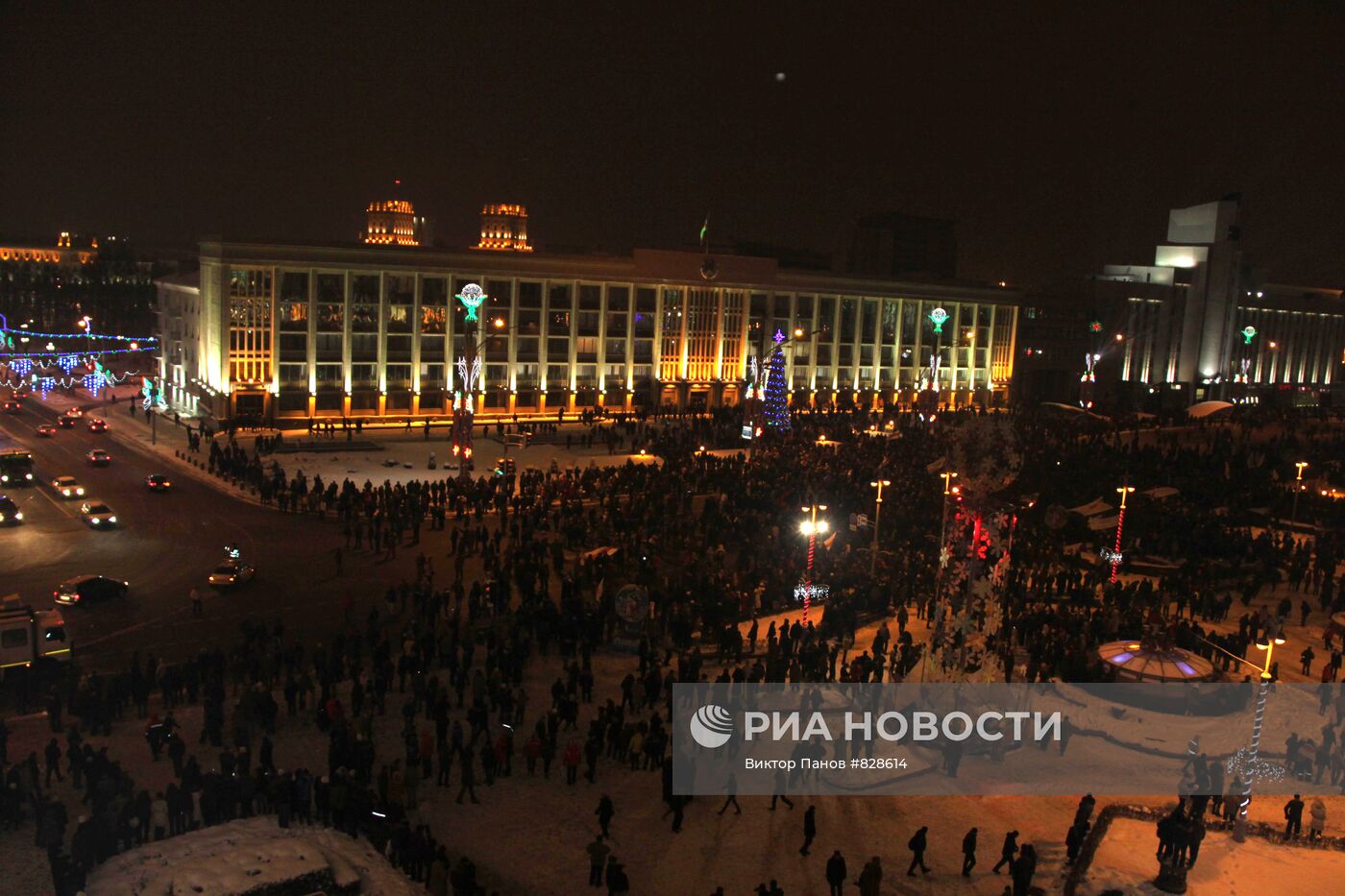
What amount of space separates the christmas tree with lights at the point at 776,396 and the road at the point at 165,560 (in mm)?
22926

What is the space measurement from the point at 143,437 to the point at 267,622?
28268 millimetres

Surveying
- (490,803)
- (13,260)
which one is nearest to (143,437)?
Answer: (490,803)

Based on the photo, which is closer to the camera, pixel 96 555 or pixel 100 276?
pixel 96 555

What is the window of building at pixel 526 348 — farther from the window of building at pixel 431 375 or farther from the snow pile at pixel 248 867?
the snow pile at pixel 248 867

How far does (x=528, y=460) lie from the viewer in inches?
1718

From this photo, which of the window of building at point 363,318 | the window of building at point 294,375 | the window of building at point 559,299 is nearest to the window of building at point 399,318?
the window of building at point 363,318

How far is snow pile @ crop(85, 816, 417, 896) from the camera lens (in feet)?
38.5

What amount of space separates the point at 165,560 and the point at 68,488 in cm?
967

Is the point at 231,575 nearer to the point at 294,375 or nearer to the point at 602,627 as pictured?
the point at 602,627

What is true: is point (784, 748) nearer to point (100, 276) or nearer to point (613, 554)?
point (613, 554)

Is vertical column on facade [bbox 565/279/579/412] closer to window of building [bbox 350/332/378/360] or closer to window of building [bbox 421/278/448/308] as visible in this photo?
window of building [bbox 421/278/448/308]

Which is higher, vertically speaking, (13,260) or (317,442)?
(13,260)

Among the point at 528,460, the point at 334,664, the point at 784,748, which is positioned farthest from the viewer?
the point at 528,460

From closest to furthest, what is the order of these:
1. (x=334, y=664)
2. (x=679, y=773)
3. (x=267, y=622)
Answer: (x=679, y=773)
(x=334, y=664)
(x=267, y=622)
